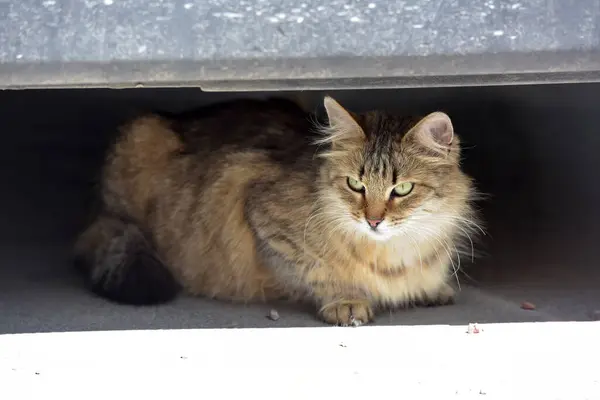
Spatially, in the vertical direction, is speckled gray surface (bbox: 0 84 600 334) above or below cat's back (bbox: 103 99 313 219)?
below

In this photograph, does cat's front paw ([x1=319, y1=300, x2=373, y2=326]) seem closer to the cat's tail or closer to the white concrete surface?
the white concrete surface

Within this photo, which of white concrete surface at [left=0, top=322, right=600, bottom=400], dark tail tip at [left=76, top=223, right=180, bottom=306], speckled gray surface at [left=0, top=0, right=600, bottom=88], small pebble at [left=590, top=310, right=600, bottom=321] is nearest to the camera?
speckled gray surface at [left=0, top=0, right=600, bottom=88]

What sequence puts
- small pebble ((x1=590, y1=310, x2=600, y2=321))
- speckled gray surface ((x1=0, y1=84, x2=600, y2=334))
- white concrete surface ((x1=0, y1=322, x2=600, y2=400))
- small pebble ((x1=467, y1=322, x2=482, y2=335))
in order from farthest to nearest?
speckled gray surface ((x1=0, y1=84, x2=600, y2=334)) → small pebble ((x1=590, y1=310, x2=600, y2=321)) → small pebble ((x1=467, y1=322, x2=482, y2=335)) → white concrete surface ((x1=0, y1=322, x2=600, y2=400))

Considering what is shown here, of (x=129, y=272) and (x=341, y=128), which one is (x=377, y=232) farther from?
(x=129, y=272)

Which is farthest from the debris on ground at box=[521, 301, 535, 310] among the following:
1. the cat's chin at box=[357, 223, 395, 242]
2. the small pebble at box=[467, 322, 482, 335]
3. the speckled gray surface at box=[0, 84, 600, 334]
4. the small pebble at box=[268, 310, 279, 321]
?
the small pebble at box=[268, 310, 279, 321]

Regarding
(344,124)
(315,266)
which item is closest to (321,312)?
(315,266)

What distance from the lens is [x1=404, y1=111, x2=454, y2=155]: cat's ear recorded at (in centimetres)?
249

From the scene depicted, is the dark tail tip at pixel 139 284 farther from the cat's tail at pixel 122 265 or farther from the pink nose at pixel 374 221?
the pink nose at pixel 374 221

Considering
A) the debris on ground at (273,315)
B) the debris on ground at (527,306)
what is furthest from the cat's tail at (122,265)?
the debris on ground at (527,306)

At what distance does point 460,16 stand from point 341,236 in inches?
39.1

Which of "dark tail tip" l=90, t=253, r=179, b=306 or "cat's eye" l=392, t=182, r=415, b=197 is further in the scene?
"dark tail tip" l=90, t=253, r=179, b=306

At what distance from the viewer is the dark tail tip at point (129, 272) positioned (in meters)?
2.68

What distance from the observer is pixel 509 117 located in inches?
179

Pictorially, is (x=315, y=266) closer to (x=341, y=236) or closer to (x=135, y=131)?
(x=341, y=236)
